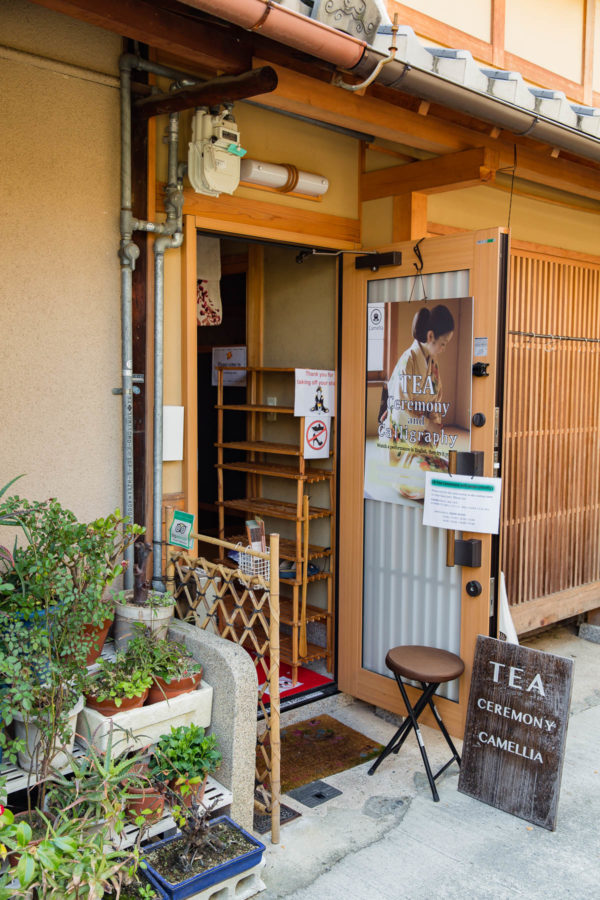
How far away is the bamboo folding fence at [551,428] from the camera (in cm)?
558

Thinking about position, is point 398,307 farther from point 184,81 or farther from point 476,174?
point 184,81

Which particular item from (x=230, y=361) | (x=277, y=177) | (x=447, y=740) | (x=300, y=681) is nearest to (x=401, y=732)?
(x=447, y=740)

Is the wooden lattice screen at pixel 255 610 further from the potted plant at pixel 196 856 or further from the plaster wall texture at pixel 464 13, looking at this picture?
the plaster wall texture at pixel 464 13

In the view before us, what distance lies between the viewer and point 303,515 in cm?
506

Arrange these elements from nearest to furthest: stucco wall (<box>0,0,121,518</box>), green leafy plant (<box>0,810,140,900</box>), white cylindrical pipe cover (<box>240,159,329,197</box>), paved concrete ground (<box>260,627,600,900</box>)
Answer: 1. green leafy plant (<box>0,810,140,900</box>)
2. paved concrete ground (<box>260,627,600,900</box>)
3. stucco wall (<box>0,0,121,518</box>)
4. white cylindrical pipe cover (<box>240,159,329,197</box>)

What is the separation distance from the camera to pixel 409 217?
187 inches

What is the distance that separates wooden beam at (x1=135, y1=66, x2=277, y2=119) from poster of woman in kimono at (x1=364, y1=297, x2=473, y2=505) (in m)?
1.63

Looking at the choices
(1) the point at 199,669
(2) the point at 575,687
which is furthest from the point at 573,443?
(1) the point at 199,669

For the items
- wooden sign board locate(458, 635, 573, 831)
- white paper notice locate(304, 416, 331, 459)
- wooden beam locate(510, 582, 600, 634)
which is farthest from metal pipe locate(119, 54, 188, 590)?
wooden beam locate(510, 582, 600, 634)

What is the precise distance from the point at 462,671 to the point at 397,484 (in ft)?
→ 3.73

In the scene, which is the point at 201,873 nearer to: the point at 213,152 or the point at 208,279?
the point at 213,152

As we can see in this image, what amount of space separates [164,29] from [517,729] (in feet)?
11.5

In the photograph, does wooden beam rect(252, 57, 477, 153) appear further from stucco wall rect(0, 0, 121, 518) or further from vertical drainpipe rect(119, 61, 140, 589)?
stucco wall rect(0, 0, 121, 518)

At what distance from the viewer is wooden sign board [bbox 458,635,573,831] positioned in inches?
145
